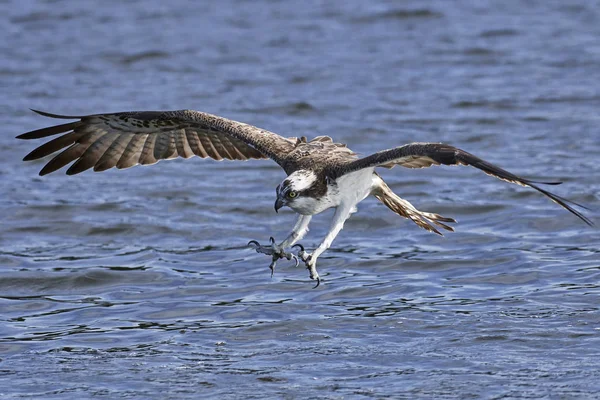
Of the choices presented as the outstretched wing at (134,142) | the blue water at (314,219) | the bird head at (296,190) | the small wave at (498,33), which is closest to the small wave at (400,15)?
the blue water at (314,219)

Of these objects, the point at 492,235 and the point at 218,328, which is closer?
the point at 218,328

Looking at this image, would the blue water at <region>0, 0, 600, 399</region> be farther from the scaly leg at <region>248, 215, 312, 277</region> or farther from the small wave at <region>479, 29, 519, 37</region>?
the scaly leg at <region>248, 215, 312, 277</region>

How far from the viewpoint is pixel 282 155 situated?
9.38 m

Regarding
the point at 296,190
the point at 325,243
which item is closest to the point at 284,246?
the point at 325,243

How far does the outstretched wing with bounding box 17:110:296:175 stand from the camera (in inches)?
406

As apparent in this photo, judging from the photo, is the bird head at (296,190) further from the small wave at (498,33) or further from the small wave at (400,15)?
the small wave at (400,15)

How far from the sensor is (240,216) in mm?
13617

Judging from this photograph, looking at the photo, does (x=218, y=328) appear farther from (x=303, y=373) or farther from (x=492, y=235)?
(x=492, y=235)

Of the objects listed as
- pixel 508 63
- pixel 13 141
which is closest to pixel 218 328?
pixel 13 141

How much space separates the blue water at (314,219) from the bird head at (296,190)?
1240mm

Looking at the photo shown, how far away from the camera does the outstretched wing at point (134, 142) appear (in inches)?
406

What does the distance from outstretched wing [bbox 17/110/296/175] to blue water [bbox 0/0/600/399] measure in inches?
50.9

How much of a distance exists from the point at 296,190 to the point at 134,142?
2787 millimetres

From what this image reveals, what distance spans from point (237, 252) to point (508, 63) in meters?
9.80
